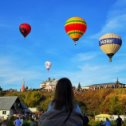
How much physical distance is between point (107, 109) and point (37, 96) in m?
16.0

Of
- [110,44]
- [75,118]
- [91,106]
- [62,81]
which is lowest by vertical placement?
[75,118]

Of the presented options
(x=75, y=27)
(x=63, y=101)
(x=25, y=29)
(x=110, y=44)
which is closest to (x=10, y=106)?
(x=25, y=29)

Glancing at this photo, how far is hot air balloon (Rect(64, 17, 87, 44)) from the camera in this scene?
5306 cm

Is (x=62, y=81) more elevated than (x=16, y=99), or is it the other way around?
(x=16, y=99)

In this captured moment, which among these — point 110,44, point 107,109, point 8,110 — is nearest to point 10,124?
point 110,44

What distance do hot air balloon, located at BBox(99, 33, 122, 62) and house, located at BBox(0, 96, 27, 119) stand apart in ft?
81.4

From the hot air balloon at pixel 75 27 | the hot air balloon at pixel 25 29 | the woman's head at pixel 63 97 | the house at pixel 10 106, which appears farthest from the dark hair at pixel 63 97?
the house at pixel 10 106

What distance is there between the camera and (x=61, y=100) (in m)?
4.32

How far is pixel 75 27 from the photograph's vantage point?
53.6 m

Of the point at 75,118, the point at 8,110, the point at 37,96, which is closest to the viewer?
the point at 75,118

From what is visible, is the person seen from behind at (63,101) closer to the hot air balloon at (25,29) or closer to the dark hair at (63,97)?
the dark hair at (63,97)

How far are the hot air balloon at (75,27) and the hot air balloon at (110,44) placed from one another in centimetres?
325

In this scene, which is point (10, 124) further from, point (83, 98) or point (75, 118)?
point (83, 98)

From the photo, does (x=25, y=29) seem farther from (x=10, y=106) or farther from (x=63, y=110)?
(x=63, y=110)
